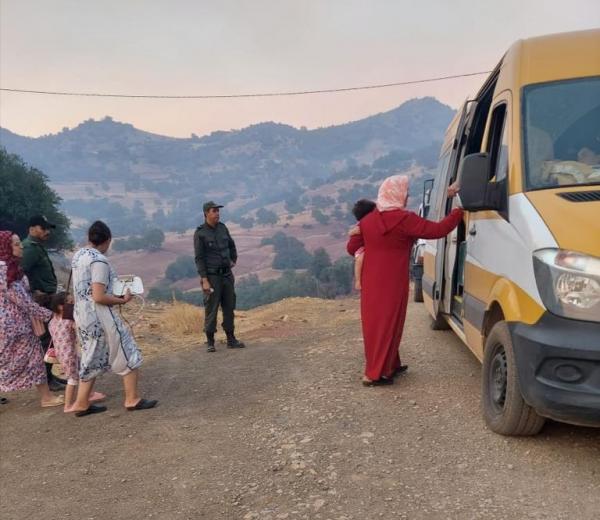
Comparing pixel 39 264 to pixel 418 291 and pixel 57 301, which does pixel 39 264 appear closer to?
pixel 57 301

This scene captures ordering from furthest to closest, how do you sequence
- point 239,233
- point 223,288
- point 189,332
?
point 239,233, point 189,332, point 223,288

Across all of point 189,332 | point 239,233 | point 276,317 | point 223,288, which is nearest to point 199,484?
point 223,288

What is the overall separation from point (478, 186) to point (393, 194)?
101 centimetres

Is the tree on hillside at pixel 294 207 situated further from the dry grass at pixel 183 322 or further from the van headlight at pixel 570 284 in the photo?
the van headlight at pixel 570 284

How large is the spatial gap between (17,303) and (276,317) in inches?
257

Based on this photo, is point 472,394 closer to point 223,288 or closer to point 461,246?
point 461,246

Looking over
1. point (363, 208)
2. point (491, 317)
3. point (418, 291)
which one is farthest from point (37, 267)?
point (418, 291)

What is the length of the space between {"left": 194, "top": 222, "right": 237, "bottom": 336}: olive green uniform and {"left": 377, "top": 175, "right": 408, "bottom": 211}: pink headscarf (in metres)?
3.16

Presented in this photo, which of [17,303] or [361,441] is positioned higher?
[17,303]

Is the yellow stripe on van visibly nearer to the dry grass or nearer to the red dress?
the red dress

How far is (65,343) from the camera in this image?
5.45 metres

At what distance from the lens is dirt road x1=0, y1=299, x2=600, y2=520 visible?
3.05 metres

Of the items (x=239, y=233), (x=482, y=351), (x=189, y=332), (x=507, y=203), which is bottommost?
(x=239, y=233)

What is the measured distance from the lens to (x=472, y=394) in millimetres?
4504
